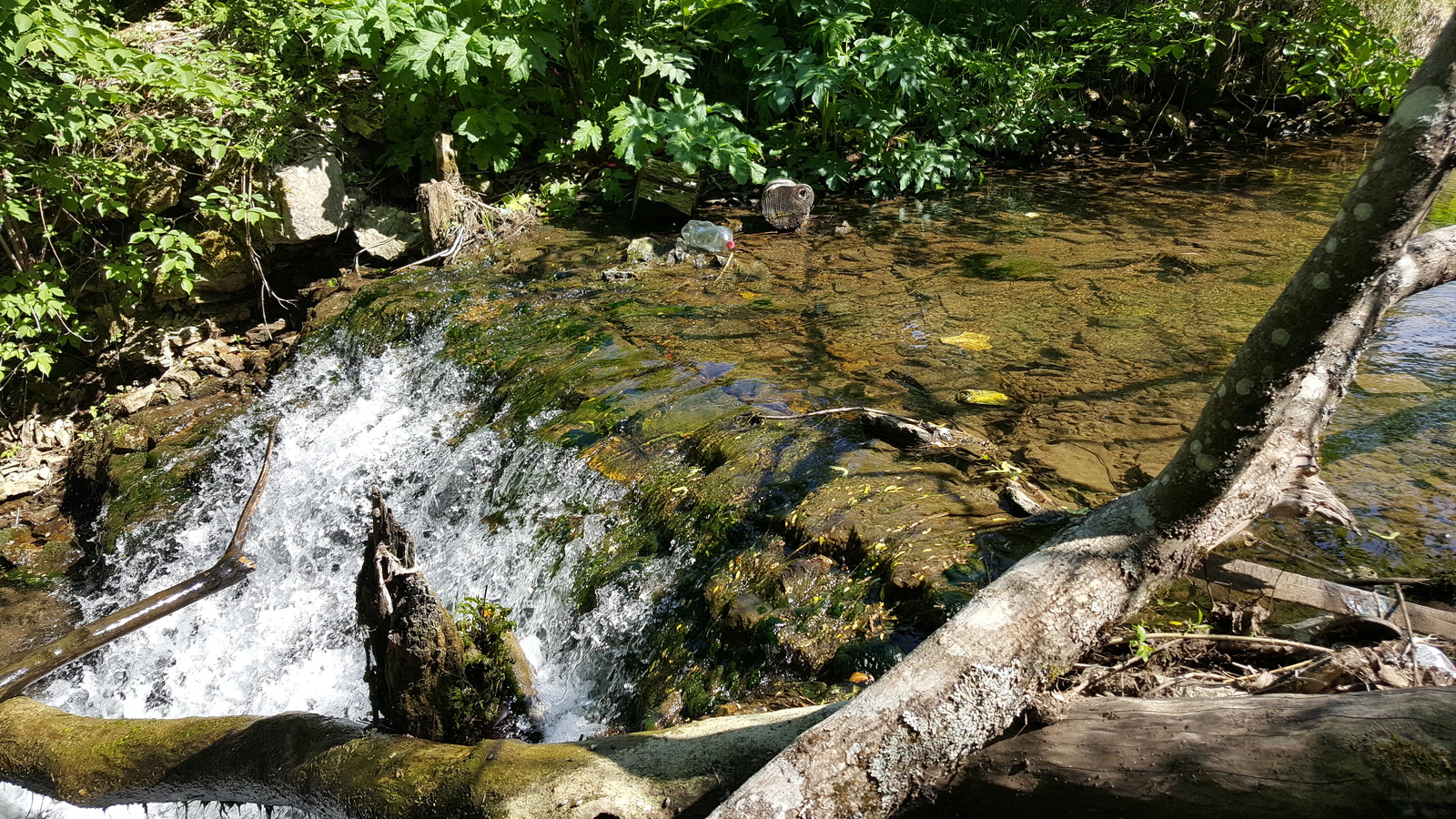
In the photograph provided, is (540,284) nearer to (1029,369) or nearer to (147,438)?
(147,438)

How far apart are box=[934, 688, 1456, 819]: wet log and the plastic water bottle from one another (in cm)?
518

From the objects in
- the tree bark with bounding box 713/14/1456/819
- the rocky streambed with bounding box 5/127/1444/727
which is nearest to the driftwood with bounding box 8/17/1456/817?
the tree bark with bounding box 713/14/1456/819

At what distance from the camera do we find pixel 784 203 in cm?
693

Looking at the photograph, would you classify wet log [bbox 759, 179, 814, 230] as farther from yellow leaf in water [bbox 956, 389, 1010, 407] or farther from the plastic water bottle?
yellow leaf in water [bbox 956, 389, 1010, 407]

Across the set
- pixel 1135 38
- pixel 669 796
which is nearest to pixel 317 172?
pixel 669 796

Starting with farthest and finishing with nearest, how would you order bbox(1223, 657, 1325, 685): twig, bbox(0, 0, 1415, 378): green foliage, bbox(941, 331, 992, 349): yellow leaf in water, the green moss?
bbox(0, 0, 1415, 378): green foliage < bbox(941, 331, 992, 349): yellow leaf in water < bbox(1223, 657, 1325, 685): twig < the green moss

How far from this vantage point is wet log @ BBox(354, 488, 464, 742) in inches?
90.4

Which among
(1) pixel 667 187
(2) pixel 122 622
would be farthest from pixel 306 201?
(2) pixel 122 622

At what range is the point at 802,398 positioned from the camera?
394 cm

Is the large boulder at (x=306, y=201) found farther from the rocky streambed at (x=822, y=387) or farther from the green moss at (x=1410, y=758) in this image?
the green moss at (x=1410, y=758)

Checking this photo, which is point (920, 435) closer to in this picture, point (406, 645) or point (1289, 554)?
point (1289, 554)

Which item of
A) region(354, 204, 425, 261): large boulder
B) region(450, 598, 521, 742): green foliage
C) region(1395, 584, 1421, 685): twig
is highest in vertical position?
region(1395, 584, 1421, 685): twig

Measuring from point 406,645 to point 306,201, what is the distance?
5762 millimetres

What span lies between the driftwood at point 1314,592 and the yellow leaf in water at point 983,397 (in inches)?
64.7
